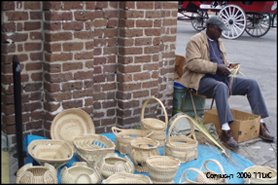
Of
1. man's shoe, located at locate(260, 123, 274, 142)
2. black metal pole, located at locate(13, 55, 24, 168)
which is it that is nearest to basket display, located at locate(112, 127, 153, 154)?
black metal pole, located at locate(13, 55, 24, 168)

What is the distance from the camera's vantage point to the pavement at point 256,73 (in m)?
3.93

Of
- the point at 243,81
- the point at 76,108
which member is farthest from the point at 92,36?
the point at 243,81

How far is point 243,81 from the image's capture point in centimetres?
448

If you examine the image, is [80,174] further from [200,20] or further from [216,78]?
[200,20]

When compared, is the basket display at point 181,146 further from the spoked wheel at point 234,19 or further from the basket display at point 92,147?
the spoked wheel at point 234,19

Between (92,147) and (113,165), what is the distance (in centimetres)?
34

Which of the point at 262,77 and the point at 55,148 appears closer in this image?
the point at 55,148

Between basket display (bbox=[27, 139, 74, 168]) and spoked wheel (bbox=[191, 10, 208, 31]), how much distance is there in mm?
8820

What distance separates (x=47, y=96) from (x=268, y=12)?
9.58 m

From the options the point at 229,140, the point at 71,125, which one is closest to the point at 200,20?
the point at 229,140

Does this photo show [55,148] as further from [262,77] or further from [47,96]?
[262,77]

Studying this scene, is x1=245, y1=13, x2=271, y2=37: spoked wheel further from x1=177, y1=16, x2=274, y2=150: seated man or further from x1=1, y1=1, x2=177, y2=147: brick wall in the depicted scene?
x1=1, y1=1, x2=177, y2=147: brick wall

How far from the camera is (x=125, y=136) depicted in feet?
12.0

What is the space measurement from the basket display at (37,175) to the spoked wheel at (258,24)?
1042 centimetres
